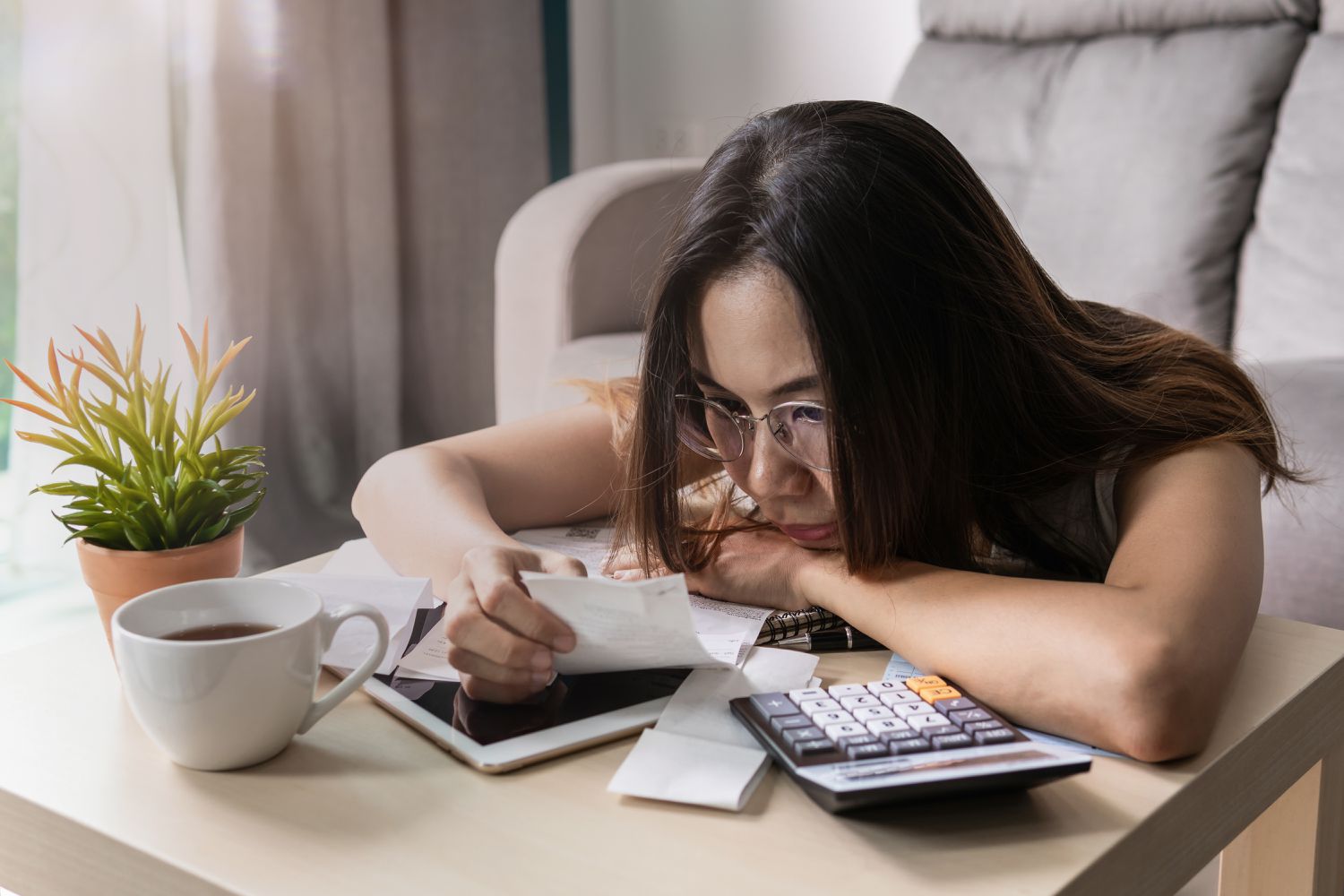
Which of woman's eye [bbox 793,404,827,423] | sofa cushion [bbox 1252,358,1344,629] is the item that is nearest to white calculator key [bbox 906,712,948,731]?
woman's eye [bbox 793,404,827,423]

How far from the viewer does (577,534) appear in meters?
1.07

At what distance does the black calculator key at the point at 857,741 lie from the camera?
61cm

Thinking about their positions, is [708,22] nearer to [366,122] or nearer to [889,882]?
[366,122]

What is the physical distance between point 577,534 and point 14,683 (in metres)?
0.45

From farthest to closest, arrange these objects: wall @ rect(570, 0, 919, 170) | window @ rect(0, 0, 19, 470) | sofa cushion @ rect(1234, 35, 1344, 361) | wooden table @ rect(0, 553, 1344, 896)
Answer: wall @ rect(570, 0, 919, 170) → window @ rect(0, 0, 19, 470) → sofa cushion @ rect(1234, 35, 1344, 361) → wooden table @ rect(0, 553, 1344, 896)

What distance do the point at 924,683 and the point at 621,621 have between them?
0.18m

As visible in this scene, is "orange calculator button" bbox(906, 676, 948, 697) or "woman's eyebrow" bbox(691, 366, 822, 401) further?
"woman's eyebrow" bbox(691, 366, 822, 401)

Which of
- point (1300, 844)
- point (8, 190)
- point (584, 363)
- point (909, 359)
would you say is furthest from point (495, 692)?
point (8, 190)

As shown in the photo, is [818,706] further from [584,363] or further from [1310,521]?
[584,363]

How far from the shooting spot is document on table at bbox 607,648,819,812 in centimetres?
61

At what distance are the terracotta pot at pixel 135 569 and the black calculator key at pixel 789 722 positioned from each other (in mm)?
359

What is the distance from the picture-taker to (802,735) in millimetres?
625

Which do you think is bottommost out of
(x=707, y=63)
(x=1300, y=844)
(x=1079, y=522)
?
(x=1300, y=844)

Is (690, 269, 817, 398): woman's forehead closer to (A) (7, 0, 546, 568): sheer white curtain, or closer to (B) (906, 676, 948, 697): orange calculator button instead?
(B) (906, 676, 948, 697): orange calculator button
